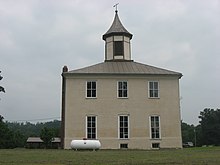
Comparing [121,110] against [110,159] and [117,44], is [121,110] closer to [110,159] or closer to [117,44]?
[117,44]

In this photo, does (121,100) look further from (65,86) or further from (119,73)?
(65,86)

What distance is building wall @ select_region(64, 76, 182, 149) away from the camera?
3769cm

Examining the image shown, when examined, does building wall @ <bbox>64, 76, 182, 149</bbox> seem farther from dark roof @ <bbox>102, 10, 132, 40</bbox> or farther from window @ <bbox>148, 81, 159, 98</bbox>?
dark roof @ <bbox>102, 10, 132, 40</bbox>

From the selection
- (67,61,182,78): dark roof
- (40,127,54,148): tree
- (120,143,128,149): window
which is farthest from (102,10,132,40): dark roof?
(40,127,54,148): tree

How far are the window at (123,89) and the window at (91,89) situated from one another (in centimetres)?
247

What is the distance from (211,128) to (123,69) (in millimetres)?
Result: 49841

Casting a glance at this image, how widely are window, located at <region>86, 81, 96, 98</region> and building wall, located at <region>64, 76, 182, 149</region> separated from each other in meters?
0.34

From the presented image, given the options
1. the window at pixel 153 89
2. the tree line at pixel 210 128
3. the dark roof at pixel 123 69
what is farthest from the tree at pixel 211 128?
the window at pixel 153 89

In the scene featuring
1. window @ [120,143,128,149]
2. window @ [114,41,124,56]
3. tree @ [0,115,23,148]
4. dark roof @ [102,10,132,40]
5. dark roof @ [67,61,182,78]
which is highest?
dark roof @ [102,10,132,40]

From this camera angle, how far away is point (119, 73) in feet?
127

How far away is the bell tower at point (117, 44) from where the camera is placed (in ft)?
142

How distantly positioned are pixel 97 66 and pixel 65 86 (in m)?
4.19

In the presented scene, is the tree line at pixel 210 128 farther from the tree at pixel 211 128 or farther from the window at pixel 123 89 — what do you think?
the window at pixel 123 89

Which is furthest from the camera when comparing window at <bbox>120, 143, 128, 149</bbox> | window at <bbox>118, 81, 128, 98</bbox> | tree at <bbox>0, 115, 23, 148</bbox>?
tree at <bbox>0, 115, 23, 148</bbox>
